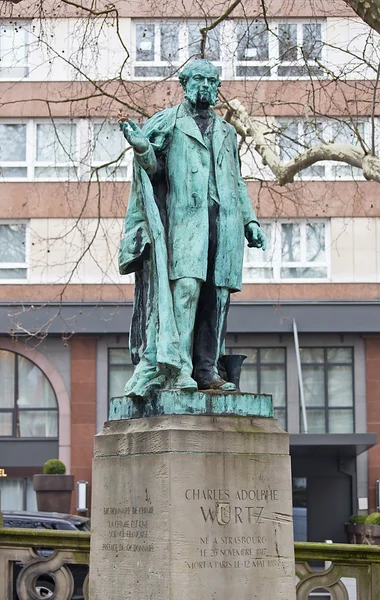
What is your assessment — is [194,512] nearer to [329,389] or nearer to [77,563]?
[77,563]

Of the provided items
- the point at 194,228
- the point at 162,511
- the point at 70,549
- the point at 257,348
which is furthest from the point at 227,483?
the point at 257,348

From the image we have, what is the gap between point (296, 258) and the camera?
38.0 m

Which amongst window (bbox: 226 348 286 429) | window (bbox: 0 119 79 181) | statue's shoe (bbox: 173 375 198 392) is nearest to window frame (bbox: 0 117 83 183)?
window (bbox: 0 119 79 181)

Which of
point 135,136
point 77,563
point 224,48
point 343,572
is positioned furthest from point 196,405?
point 224,48

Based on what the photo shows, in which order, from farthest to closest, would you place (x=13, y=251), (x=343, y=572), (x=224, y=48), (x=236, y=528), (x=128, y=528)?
(x=13, y=251) < (x=224, y=48) < (x=343, y=572) < (x=128, y=528) < (x=236, y=528)

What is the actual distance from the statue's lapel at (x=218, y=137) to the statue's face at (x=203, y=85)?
0.61 feet

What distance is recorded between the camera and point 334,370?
38219 millimetres

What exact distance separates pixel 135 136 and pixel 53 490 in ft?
84.3

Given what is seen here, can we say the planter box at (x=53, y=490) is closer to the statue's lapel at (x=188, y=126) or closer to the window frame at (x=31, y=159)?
the window frame at (x=31, y=159)

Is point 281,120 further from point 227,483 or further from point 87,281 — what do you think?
point 227,483

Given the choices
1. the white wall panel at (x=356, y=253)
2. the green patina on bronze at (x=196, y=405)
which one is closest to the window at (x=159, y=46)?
the white wall panel at (x=356, y=253)

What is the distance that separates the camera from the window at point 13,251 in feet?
125

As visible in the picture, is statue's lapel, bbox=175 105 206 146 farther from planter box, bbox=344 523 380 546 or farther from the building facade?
the building facade

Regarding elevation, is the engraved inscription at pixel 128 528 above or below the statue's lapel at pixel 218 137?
below
